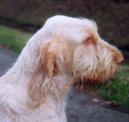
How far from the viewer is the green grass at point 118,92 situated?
1091cm

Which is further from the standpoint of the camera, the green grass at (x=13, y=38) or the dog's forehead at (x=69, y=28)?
the green grass at (x=13, y=38)

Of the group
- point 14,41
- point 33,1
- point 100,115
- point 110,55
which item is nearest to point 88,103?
point 100,115

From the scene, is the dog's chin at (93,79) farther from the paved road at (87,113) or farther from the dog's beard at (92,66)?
the paved road at (87,113)

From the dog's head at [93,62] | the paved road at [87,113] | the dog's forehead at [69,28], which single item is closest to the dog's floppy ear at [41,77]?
the dog's forehead at [69,28]

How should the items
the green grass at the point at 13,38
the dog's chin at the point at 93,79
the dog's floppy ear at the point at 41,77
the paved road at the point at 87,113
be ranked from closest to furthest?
the dog's floppy ear at the point at 41,77 → the dog's chin at the point at 93,79 → the paved road at the point at 87,113 → the green grass at the point at 13,38

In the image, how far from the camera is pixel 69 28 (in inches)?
225

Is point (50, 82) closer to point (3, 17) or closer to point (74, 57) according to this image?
point (74, 57)

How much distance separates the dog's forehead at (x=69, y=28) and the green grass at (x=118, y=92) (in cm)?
497

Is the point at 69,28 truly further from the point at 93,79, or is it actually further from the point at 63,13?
the point at 63,13

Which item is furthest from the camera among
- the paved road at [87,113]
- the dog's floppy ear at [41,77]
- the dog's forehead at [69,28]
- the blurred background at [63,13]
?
the blurred background at [63,13]

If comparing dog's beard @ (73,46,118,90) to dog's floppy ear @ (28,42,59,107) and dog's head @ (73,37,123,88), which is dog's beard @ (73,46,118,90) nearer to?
dog's head @ (73,37,123,88)

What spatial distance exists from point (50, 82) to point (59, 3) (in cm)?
1775

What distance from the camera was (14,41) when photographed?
19562mm

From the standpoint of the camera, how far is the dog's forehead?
565 cm
